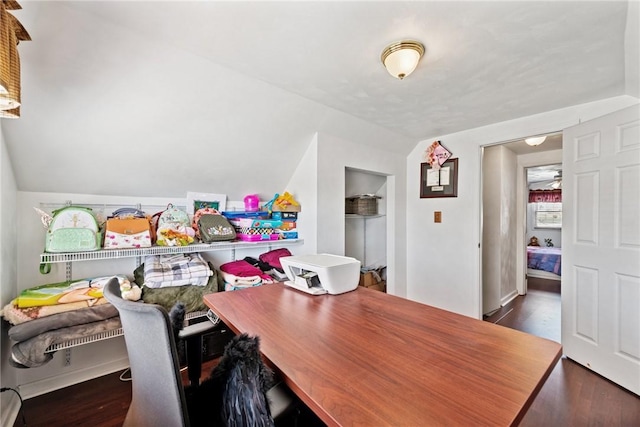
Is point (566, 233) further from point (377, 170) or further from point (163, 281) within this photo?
point (163, 281)

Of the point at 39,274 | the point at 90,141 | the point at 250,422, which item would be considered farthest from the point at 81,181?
the point at 250,422

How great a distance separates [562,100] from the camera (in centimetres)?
219

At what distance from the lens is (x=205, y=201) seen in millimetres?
2441

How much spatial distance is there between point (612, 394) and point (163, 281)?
324 centimetres

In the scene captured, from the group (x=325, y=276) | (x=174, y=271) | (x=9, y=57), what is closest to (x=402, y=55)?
(x=325, y=276)

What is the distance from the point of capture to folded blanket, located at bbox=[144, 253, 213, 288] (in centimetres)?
185

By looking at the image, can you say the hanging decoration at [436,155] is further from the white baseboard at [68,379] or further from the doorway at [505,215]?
the white baseboard at [68,379]

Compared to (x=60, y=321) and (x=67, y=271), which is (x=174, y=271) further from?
(x=67, y=271)

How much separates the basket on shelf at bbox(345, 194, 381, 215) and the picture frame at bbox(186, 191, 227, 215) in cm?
150

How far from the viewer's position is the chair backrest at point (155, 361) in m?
0.62

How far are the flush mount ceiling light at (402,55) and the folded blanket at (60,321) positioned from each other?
2292 mm

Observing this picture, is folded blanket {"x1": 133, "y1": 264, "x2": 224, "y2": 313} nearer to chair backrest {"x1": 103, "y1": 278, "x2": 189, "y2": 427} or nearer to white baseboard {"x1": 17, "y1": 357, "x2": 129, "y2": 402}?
white baseboard {"x1": 17, "y1": 357, "x2": 129, "y2": 402}

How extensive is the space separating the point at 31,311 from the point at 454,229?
3.61m

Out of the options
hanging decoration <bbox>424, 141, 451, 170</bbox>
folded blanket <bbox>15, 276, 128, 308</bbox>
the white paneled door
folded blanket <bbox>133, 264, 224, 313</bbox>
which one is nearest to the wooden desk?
folded blanket <bbox>133, 264, 224, 313</bbox>
